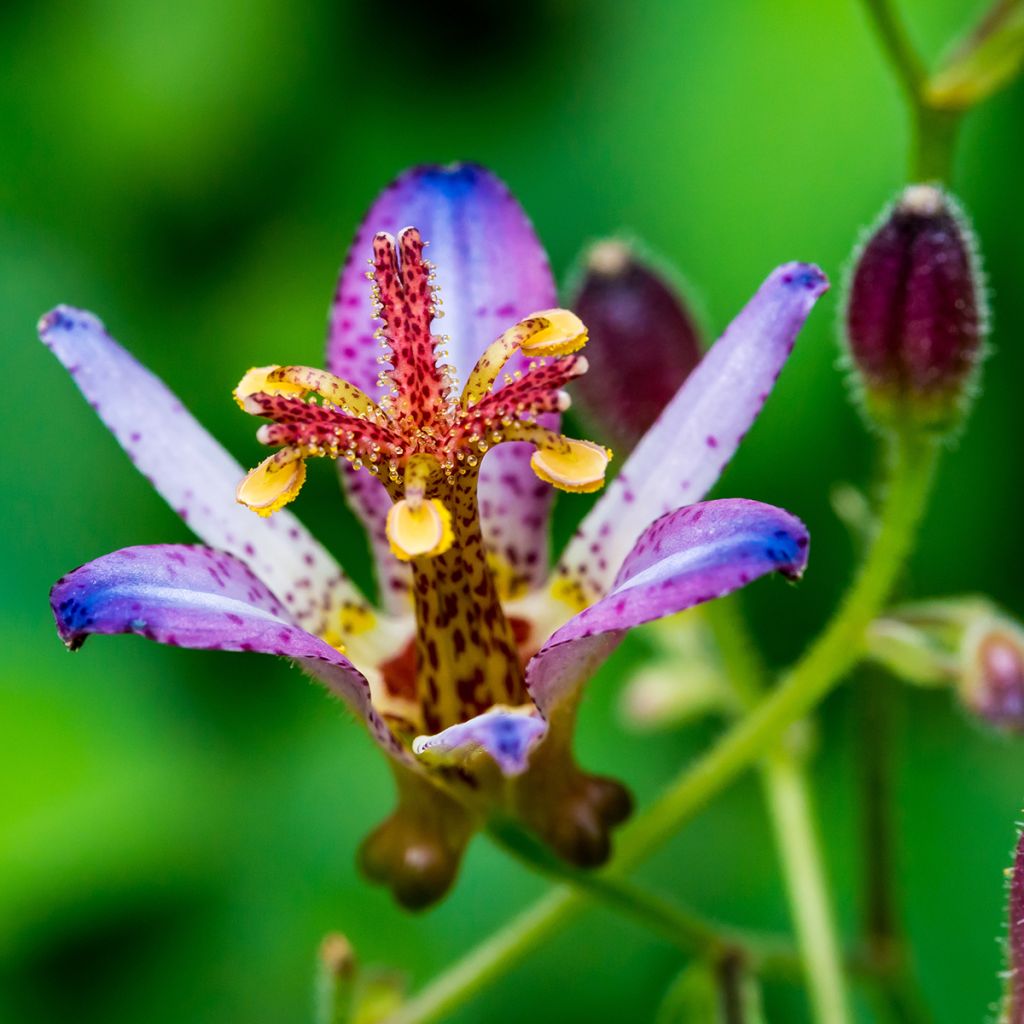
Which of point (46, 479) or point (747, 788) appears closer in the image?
point (747, 788)

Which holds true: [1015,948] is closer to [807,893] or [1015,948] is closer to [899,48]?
[807,893]

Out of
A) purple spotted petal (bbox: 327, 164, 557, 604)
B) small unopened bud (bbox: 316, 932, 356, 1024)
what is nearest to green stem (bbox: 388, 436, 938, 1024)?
small unopened bud (bbox: 316, 932, 356, 1024)

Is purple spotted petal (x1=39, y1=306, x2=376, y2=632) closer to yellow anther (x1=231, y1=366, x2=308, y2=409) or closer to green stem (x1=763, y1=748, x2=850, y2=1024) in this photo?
yellow anther (x1=231, y1=366, x2=308, y2=409)

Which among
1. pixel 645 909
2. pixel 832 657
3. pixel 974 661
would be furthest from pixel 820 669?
pixel 645 909

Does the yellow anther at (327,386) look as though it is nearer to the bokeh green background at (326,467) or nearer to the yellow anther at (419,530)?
the yellow anther at (419,530)

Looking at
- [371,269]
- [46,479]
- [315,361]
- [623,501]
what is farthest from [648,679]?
[46,479]

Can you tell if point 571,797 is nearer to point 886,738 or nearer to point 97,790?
point 886,738
